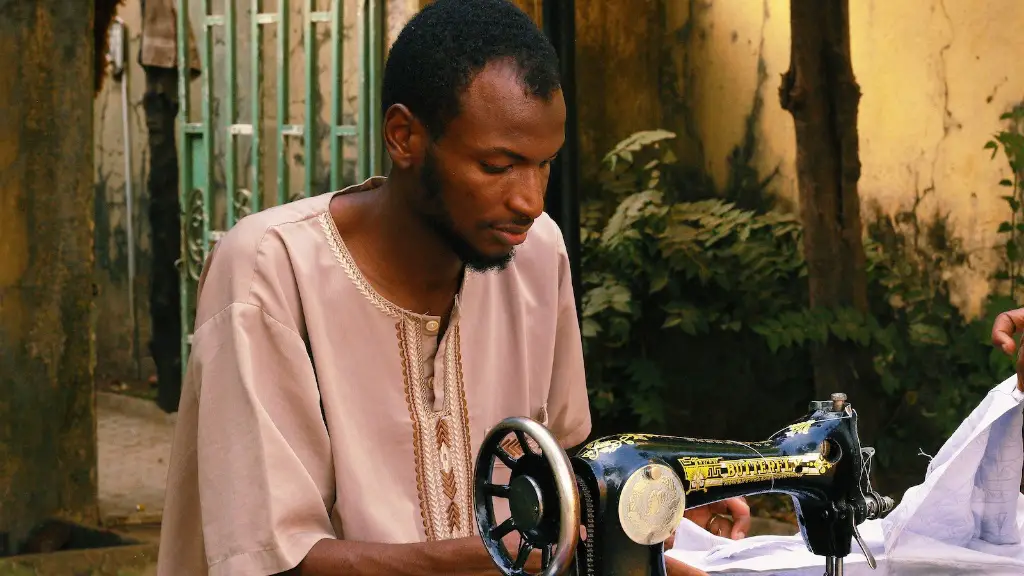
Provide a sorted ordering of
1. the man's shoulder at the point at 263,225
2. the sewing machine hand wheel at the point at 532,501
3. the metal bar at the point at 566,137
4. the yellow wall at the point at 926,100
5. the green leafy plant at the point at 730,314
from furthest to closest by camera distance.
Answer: the green leafy plant at the point at 730,314 → the yellow wall at the point at 926,100 → the metal bar at the point at 566,137 → the man's shoulder at the point at 263,225 → the sewing machine hand wheel at the point at 532,501

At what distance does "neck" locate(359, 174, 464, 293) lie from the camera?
78.4 inches

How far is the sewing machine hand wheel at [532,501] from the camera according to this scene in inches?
62.4

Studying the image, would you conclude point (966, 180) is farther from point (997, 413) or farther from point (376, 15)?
point (997, 413)

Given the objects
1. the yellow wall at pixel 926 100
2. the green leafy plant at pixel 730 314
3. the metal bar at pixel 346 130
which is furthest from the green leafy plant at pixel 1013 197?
the metal bar at pixel 346 130

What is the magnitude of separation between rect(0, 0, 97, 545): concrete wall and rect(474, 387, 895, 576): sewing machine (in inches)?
116

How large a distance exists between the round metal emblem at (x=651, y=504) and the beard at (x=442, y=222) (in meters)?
0.38

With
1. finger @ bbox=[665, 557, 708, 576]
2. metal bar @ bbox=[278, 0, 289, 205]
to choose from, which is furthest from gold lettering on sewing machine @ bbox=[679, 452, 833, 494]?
metal bar @ bbox=[278, 0, 289, 205]

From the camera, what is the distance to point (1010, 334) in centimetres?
231

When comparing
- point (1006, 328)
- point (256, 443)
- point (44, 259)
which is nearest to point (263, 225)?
point (256, 443)

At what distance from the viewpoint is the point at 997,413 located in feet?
7.38

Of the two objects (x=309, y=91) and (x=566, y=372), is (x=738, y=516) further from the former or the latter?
(x=309, y=91)

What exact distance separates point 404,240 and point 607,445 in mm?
473

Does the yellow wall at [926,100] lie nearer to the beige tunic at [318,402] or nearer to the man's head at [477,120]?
the beige tunic at [318,402]

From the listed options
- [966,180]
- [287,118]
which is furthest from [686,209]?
[287,118]
